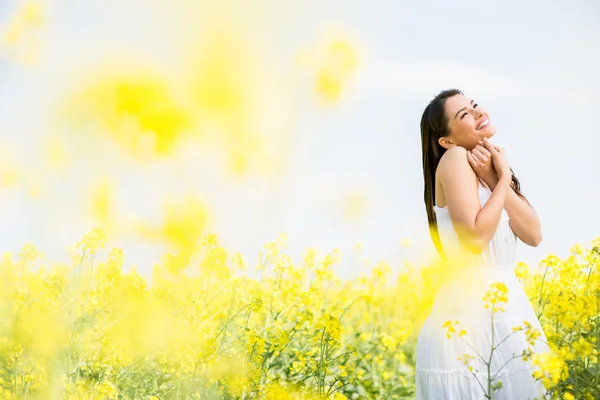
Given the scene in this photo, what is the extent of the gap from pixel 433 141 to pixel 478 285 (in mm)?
498

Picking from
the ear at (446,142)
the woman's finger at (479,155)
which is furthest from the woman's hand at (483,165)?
the ear at (446,142)

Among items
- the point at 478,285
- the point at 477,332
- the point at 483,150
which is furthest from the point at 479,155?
the point at 477,332

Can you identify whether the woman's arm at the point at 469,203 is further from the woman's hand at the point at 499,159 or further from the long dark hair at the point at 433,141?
the long dark hair at the point at 433,141

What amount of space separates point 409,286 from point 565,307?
8.43 feet

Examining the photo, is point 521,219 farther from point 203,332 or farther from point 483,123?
point 203,332

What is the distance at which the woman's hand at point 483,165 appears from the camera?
2.03m

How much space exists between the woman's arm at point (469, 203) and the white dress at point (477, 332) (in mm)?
80

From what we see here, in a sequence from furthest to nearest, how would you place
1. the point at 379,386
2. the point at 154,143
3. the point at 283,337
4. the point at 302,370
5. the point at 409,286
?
the point at 409,286, the point at 379,386, the point at 302,370, the point at 283,337, the point at 154,143

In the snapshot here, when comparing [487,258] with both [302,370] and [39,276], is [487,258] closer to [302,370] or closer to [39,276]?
[302,370]

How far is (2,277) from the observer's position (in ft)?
11.5

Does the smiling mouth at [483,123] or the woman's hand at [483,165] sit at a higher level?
the smiling mouth at [483,123]

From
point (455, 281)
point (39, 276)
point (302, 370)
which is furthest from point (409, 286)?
point (455, 281)

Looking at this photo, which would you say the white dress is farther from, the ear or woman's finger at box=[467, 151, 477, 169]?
the ear

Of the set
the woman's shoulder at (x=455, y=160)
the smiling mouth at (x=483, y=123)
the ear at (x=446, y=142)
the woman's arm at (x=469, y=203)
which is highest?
the smiling mouth at (x=483, y=123)
